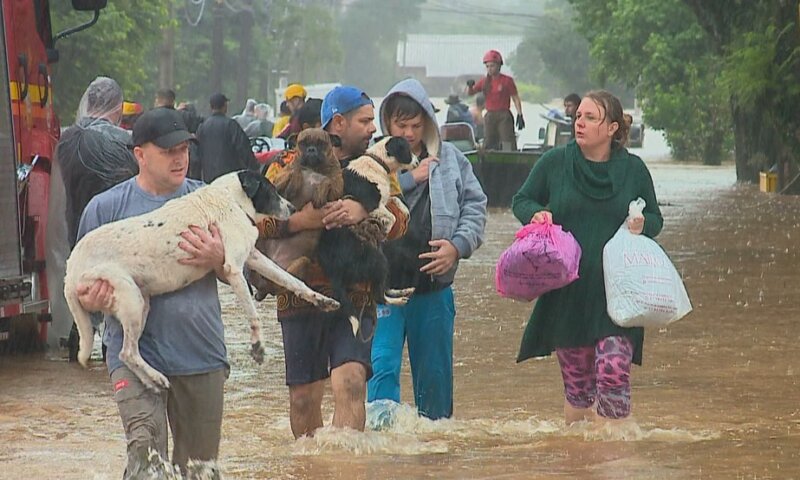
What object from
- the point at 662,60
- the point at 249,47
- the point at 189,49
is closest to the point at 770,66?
the point at 662,60

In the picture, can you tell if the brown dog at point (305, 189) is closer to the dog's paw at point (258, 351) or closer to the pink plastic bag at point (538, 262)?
the dog's paw at point (258, 351)

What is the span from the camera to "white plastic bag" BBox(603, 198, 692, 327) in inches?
306

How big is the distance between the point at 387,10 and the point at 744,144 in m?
117

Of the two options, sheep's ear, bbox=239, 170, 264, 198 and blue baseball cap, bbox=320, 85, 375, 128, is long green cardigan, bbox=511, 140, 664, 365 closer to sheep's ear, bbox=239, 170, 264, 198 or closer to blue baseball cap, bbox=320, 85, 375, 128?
blue baseball cap, bbox=320, 85, 375, 128

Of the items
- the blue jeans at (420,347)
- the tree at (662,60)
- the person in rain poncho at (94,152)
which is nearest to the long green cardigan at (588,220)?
the blue jeans at (420,347)

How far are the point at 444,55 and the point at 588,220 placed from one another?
169943 mm

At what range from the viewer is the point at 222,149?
53.3 feet

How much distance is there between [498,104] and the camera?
27375mm

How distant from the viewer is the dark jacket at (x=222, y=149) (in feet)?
53.0

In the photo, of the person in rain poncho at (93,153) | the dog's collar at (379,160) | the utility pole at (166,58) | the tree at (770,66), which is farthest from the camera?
the utility pole at (166,58)

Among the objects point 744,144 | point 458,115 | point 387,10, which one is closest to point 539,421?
point 458,115

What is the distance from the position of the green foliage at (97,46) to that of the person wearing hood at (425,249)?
33063 millimetres

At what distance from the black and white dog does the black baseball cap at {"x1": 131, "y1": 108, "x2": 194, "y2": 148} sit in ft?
3.56

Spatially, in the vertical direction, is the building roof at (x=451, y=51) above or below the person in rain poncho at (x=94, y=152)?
below
